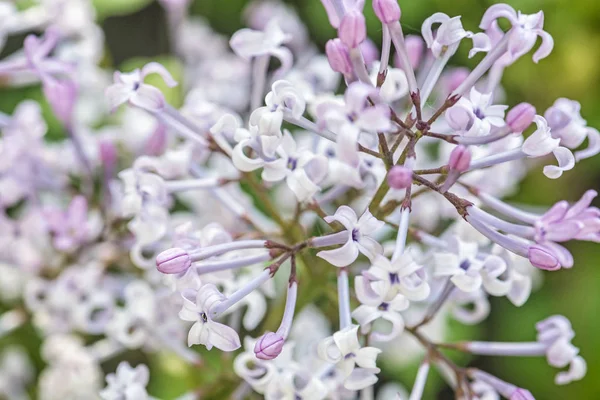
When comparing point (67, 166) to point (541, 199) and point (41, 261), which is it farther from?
point (541, 199)

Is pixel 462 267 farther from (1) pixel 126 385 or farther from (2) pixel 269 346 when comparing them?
(1) pixel 126 385

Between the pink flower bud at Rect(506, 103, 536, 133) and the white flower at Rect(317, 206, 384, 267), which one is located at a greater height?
the pink flower bud at Rect(506, 103, 536, 133)

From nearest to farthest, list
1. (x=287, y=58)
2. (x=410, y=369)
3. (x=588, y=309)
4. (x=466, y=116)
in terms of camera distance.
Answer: (x=466, y=116) → (x=287, y=58) → (x=410, y=369) → (x=588, y=309)

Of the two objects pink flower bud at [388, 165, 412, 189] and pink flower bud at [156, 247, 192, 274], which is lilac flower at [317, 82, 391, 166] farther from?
pink flower bud at [156, 247, 192, 274]

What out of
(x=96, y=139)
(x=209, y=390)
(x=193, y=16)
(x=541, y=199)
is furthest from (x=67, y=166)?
(x=541, y=199)

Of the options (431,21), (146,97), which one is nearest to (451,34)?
(431,21)

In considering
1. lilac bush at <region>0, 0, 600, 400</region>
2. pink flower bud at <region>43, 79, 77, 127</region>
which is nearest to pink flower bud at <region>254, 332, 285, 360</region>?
lilac bush at <region>0, 0, 600, 400</region>

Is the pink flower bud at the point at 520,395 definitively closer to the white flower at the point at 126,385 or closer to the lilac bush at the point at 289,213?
the lilac bush at the point at 289,213
